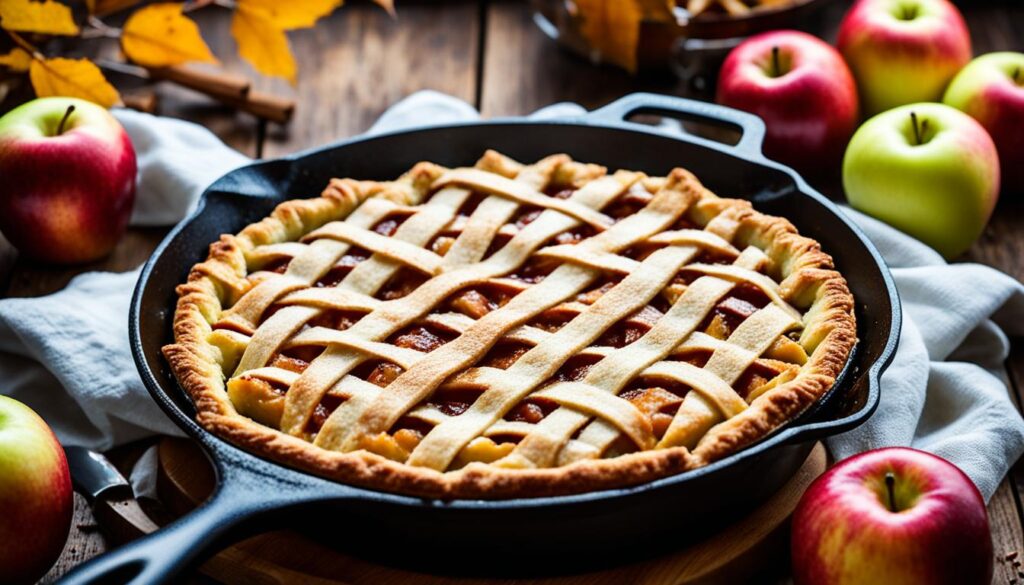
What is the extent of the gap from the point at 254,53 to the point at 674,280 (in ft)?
4.19

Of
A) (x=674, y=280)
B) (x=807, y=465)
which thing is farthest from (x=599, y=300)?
(x=807, y=465)

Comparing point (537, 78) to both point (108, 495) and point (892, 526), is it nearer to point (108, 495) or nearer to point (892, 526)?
point (108, 495)

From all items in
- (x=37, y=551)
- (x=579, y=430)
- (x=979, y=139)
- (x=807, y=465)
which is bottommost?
(x=37, y=551)

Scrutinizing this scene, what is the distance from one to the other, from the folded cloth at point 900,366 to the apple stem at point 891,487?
272 millimetres

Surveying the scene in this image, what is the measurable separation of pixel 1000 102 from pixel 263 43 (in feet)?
5.24

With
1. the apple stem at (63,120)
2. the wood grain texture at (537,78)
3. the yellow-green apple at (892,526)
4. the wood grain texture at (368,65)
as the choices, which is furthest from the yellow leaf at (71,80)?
the yellow-green apple at (892,526)

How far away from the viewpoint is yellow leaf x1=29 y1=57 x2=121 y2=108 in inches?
99.7

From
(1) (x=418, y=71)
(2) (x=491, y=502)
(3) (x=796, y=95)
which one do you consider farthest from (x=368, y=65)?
(2) (x=491, y=502)

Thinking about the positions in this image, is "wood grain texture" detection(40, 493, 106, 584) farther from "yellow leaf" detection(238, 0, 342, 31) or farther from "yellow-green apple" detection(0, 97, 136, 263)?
"yellow leaf" detection(238, 0, 342, 31)

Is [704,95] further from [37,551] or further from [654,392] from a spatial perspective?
[37,551]

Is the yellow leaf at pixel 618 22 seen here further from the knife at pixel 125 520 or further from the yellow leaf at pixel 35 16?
the knife at pixel 125 520

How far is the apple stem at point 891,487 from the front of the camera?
1.63 meters

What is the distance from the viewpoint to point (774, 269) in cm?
205

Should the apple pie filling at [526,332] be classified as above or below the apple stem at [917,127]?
below
